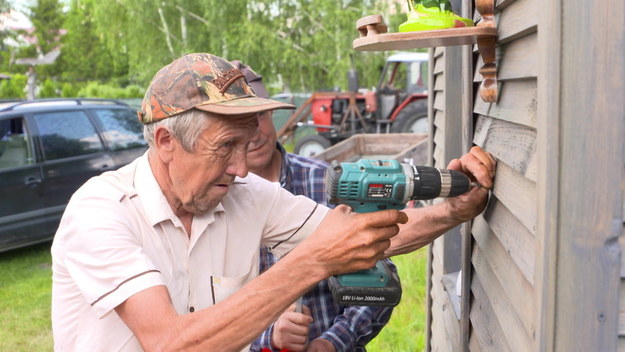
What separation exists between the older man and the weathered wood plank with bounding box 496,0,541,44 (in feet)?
1.40

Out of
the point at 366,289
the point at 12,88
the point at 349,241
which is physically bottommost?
the point at 366,289

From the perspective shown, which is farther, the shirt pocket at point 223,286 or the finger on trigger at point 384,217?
the shirt pocket at point 223,286

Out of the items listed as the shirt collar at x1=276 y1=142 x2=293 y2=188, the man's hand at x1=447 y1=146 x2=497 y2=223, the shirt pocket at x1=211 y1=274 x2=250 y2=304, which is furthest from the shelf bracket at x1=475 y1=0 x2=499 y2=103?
the shirt collar at x1=276 y1=142 x2=293 y2=188

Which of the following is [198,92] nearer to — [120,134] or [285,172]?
[285,172]

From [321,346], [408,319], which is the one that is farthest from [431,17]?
[408,319]

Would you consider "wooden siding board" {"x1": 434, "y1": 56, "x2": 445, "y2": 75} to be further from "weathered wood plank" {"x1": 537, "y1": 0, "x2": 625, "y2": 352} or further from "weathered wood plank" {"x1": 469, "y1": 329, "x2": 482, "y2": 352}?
"weathered wood plank" {"x1": 537, "y1": 0, "x2": 625, "y2": 352}

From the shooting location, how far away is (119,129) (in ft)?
28.0

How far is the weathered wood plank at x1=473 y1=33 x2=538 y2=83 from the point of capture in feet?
4.99

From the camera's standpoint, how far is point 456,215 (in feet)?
7.47

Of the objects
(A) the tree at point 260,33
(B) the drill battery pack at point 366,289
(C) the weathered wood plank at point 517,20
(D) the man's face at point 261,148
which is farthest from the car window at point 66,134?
(A) the tree at point 260,33

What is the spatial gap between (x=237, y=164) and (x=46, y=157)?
635 cm

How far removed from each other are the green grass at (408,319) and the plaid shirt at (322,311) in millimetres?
2156

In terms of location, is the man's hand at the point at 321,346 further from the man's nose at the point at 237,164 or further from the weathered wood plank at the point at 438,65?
the weathered wood plank at the point at 438,65

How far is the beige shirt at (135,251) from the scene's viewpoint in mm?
1897
